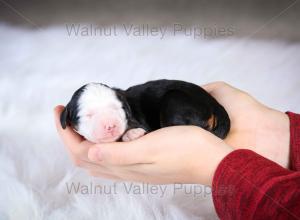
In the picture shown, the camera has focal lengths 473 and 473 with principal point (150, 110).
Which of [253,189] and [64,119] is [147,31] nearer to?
Answer: [64,119]

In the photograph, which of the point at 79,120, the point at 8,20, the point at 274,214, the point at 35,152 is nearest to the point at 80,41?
the point at 8,20

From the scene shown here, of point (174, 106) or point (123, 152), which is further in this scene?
point (174, 106)

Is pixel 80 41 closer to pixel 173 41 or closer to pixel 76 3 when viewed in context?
pixel 76 3

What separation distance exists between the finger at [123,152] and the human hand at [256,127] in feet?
1.15

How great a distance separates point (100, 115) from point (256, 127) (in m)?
0.50

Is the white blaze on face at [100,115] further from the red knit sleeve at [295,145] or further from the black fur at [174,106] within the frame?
the red knit sleeve at [295,145]

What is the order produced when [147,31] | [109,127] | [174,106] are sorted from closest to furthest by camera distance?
[109,127] < [174,106] < [147,31]

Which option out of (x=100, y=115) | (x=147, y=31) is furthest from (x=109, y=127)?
(x=147, y=31)

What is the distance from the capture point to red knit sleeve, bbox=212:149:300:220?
799 millimetres

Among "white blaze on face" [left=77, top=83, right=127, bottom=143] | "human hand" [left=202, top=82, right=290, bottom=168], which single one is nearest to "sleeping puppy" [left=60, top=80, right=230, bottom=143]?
"white blaze on face" [left=77, top=83, right=127, bottom=143]

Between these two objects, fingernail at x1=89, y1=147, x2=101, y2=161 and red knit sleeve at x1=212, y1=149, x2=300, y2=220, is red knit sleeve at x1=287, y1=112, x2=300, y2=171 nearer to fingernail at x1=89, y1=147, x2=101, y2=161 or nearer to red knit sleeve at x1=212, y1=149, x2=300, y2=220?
red knit sleeve at x1=212, y1=149, x2=300, y2=220

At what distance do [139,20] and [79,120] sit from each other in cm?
74

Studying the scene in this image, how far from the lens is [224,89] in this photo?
4.39ft

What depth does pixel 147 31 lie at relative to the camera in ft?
5.70
